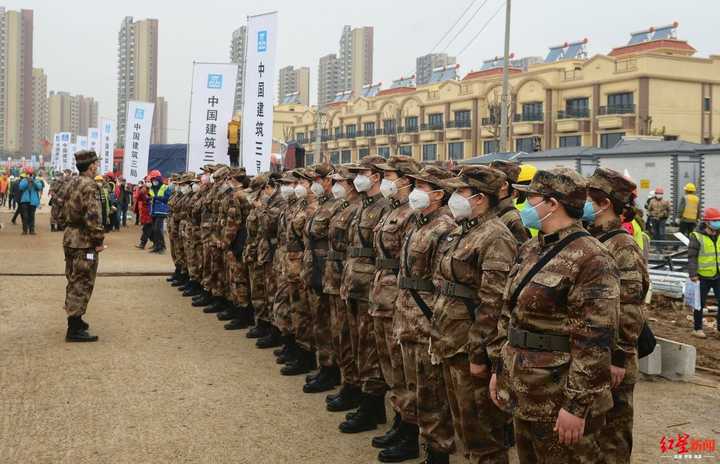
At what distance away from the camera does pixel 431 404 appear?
4875 millimetres

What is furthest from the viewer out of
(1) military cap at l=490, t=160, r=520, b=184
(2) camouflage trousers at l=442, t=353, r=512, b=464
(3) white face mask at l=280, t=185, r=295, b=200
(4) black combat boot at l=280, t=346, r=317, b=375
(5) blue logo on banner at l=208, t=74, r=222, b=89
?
(5) blue logo on banner at l=208, t=74, r=222, b=89

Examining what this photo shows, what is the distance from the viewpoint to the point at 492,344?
4141 millimetres

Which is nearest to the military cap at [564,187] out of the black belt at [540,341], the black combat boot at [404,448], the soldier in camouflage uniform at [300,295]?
the black belt at [540,341]

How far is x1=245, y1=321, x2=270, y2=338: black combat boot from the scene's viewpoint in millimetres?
9414

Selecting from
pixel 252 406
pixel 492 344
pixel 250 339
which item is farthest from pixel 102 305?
pixel 492 344

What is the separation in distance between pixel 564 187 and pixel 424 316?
1519 mm

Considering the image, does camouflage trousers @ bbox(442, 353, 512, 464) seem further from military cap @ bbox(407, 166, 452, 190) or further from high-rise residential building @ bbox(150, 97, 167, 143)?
high-rise residential building @ bbox(150, 97, 167, 143)

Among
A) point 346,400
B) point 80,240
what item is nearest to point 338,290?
point 346,400

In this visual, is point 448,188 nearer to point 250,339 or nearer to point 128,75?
point 250,339

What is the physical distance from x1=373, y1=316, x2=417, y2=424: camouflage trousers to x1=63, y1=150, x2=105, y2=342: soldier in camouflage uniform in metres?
4.48

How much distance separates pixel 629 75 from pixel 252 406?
49254mm

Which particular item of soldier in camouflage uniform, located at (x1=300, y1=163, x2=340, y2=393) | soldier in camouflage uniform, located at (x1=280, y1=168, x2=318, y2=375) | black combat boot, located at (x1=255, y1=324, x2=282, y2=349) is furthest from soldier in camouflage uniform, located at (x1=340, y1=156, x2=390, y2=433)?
black combat boot, located at (x1=255, y1=324, x2=282, y2=349)

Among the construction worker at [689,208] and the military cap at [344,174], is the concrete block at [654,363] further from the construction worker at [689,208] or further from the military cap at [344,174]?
the construction worker at [689,208]

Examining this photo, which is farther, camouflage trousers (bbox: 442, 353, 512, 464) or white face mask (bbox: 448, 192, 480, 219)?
white face mask (bbox: 448, 192, 480, 219)
